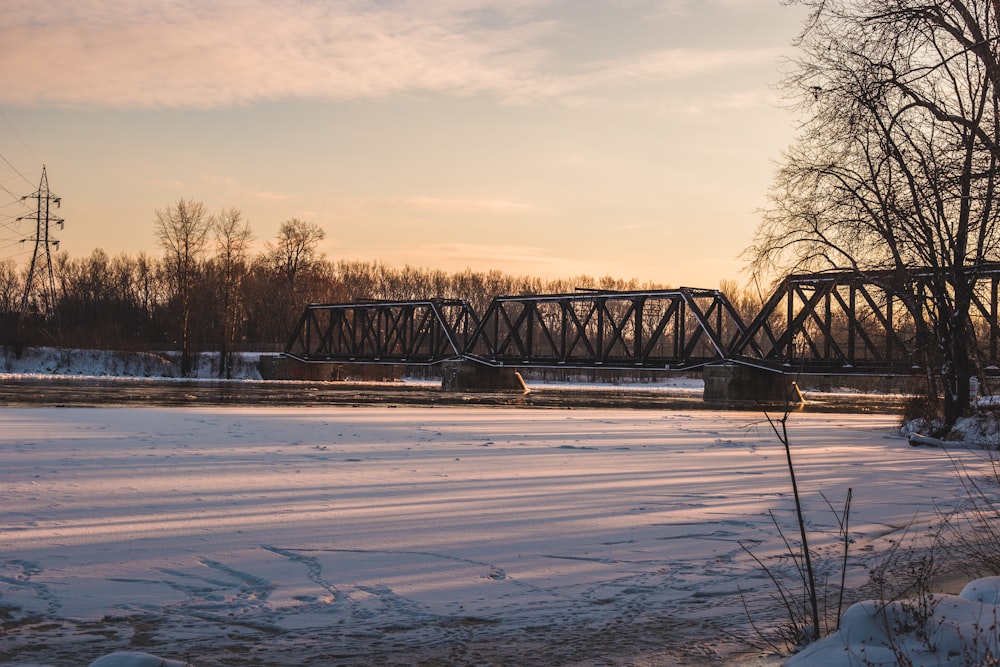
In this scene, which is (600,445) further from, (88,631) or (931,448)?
(88,631)

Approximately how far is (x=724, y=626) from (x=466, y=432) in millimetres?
13286

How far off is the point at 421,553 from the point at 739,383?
42.5 meters

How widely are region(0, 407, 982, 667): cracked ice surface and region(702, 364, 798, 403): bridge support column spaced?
32.5 metres

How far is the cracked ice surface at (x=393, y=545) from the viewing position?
5707 millimetres

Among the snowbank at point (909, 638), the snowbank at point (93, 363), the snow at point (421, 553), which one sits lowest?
the snow at point (421, 553)

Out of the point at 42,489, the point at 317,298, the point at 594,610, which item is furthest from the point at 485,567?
the point at 317,298

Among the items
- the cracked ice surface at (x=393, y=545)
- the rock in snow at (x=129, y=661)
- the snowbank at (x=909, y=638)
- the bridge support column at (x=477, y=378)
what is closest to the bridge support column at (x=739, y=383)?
the bridge support column at (x=477, y=378)

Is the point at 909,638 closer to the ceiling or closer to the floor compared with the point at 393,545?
closer to the ceiling

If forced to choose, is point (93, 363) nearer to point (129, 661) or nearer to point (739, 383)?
point (739, 383)

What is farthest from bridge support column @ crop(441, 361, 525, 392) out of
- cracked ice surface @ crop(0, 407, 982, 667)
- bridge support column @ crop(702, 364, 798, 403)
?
cracked ice surface @ crop(0, 407, 982, 667)

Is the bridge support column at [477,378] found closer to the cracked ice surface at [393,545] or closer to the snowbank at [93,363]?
the snowbank at [93,363]

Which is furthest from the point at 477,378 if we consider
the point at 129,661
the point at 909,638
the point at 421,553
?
the point at 129,661

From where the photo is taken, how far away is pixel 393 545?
309 inches

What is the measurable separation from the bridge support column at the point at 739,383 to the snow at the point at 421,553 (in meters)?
32.8
